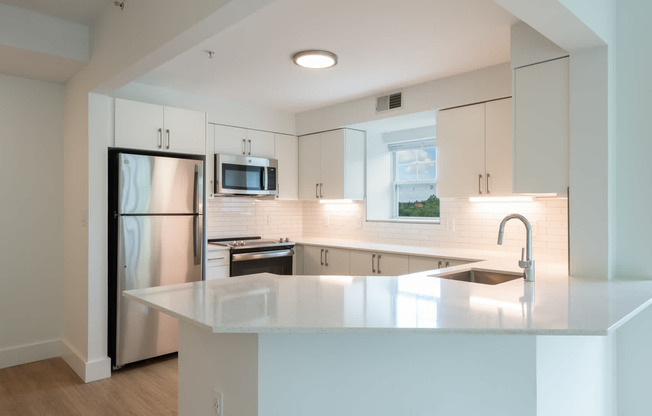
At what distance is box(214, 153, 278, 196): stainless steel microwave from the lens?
4453mm

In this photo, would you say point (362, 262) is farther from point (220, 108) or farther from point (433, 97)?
point (220, 108)

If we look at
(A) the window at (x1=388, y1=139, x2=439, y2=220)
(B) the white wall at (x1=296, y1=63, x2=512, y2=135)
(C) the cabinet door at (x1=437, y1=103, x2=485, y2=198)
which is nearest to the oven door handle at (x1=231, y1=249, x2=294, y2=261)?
(A) the window at (x1=388, y1=139, x2=439, y2=220)

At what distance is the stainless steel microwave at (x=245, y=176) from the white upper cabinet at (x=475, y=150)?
197cm

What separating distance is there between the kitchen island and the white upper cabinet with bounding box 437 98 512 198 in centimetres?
172

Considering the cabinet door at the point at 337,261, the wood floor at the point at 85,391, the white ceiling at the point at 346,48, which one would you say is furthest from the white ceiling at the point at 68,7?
the cabinet door at the point at 337,261

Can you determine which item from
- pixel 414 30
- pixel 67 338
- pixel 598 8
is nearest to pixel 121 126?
pixel 67 338

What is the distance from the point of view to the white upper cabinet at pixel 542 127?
2.53 m

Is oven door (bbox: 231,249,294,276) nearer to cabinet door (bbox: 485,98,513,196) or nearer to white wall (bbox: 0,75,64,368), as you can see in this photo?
white wall (bbox: 0,75,64,368)

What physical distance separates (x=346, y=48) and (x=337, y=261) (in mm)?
2196

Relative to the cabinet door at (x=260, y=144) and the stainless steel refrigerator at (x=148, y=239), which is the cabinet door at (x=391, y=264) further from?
the cabinet door at (x=260, y=144)

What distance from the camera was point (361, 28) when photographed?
2768 mm

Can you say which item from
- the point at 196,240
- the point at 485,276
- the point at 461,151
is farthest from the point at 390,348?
the point at 196,240

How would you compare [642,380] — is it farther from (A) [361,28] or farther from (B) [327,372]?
(A) [361,28]

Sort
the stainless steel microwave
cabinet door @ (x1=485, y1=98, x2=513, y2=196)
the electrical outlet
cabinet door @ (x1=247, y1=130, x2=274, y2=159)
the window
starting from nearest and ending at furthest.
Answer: the electrical outlet
cabinet door @ (x1=485, y1=98, x2=513, y2=196)
the stainless steel microwave
the window
cabinet door @ (x1=247, y1=130, x2=274, y2=159)
